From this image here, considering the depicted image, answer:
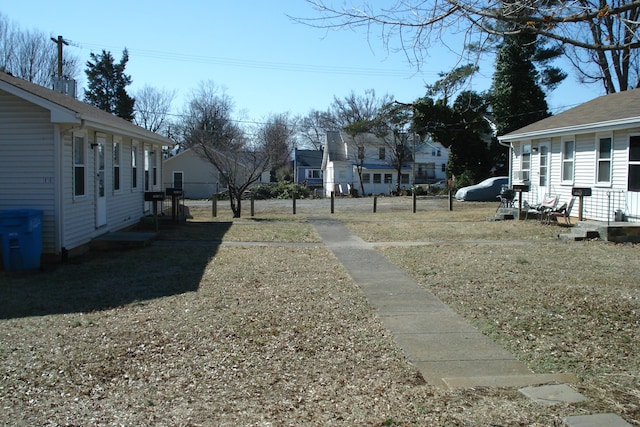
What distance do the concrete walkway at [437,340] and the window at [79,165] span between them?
6068 millimetres

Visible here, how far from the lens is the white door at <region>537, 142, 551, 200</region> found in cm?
1861

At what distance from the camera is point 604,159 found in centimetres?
1542

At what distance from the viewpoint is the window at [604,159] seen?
50.0ft

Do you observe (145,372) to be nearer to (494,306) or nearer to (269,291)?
(269,291)

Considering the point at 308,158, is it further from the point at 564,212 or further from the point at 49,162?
the point at 49,162

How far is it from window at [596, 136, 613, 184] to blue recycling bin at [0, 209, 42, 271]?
14.0m

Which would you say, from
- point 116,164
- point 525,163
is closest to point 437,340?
point 116,164

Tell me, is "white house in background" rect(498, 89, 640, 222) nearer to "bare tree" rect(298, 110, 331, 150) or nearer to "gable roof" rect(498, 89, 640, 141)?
"gable roof" rect(498, 89, 640, 141)

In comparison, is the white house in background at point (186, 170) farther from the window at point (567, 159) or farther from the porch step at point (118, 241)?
the porch step at point (118, 241)

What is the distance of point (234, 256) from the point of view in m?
11.6

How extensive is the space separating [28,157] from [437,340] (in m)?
8.57

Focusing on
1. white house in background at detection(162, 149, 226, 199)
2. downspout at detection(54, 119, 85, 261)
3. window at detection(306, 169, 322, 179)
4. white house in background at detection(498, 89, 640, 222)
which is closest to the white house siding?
downspout at detection(54, 119, 85, 261)

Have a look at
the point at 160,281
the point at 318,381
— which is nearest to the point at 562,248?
the point at 160,281

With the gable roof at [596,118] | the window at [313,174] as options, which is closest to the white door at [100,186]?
the gable roof at [596,118]
